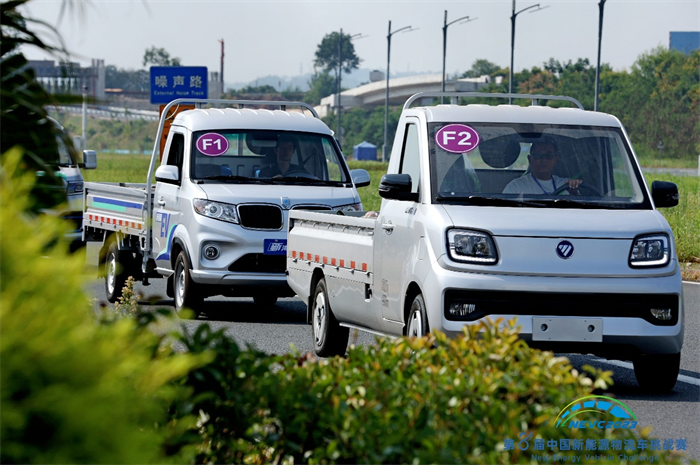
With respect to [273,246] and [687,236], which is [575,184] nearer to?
[273,246]

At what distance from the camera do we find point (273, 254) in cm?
1234

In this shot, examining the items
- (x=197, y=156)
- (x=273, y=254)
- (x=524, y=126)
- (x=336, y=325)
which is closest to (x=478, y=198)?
(x=524, y=126)

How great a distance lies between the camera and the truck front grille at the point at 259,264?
1230 cm

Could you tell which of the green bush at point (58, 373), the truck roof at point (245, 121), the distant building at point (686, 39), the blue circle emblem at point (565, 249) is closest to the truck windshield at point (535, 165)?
the blue circle emblem at point (565, 249)

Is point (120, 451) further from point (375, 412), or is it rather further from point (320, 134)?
point (320, 134)

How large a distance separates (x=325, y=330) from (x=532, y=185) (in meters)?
2.22

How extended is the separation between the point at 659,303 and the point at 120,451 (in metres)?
6.46

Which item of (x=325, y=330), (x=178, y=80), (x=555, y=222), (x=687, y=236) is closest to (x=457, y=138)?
(x=555, y=222)

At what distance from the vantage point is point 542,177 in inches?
350

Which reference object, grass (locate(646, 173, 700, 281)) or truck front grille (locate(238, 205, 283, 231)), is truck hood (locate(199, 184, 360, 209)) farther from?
grass (locate(646, 173, 700, 281))

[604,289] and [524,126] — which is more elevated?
[524,126]

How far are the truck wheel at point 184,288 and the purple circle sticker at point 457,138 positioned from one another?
443 centimetres

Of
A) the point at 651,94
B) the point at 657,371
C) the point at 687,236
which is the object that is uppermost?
the point at 651,94

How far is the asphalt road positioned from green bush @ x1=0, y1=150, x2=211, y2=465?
4.70 feet
